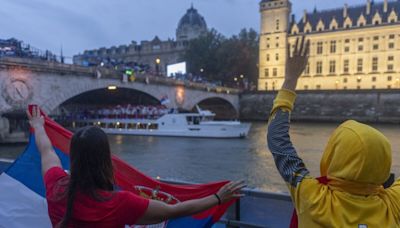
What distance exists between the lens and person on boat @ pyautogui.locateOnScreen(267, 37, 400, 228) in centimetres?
154

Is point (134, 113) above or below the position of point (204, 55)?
below

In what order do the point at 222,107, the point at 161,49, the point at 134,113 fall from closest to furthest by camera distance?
the point at 134,113
the point at 222,107
the point at 161,49

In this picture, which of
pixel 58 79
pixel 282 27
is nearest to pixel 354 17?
pixel 282 27

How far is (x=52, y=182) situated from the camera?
2107 millimetres

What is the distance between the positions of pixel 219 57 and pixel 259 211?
62.7 meters

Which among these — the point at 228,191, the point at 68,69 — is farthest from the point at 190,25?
the point at 228,191

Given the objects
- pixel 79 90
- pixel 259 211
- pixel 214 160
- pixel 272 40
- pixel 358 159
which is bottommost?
pixel 214 160

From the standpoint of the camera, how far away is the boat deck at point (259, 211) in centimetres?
275

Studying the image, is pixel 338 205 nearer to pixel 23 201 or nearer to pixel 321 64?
pixel 23 201

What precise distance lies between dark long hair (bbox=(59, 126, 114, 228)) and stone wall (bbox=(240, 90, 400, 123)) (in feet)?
156

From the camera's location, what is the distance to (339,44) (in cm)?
7019

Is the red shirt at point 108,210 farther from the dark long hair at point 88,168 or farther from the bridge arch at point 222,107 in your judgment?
the bridge arch at point 222,107

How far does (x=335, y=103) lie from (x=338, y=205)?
5164 centimetres

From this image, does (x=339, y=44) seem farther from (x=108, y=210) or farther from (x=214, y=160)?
(x=108, y=210)
